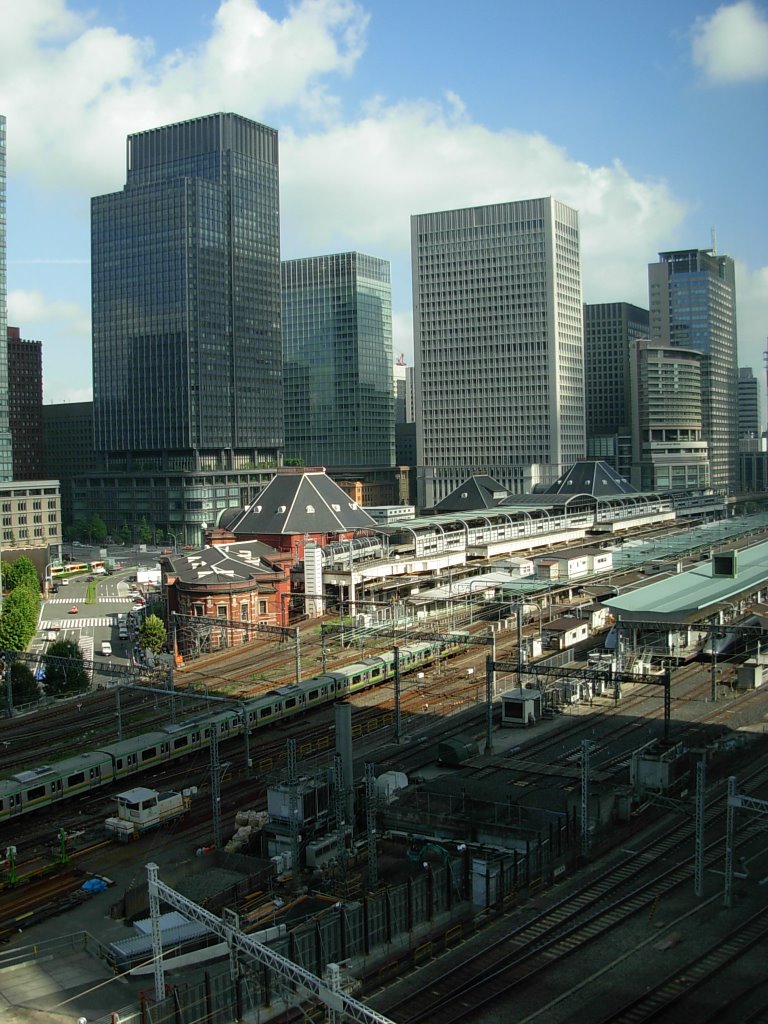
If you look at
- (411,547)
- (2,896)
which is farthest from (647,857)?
(411,547)

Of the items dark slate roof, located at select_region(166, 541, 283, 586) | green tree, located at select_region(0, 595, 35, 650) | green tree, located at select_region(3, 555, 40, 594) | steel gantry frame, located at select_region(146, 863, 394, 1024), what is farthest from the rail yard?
green tree, located at select_region(3, 555, 40, 594)

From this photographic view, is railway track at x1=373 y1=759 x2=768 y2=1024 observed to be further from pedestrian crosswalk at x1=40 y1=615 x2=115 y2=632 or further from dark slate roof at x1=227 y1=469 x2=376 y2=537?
pedestrian crosswalk at x1=40 y1=615 x2=115 y2=632

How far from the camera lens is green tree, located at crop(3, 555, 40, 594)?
3829 inches

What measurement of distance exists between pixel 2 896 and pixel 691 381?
185 metres

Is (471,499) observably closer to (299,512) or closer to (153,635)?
(299,512)

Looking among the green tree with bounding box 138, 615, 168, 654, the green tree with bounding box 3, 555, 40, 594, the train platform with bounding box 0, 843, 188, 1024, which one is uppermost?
the green tree with bounding box 3, 555, 40, 594

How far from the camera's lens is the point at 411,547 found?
283ft

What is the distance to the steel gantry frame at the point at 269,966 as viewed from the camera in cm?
1836

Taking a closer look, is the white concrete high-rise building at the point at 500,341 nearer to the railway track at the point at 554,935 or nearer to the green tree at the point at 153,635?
the green tree at the point at 153,635

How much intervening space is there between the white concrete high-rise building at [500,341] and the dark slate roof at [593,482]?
28.1 metres

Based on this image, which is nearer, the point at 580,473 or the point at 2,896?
the point at 2,896

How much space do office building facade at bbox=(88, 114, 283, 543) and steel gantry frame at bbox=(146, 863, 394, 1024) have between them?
443 ft

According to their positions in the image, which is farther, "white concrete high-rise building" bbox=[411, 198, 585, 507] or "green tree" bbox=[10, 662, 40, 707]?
"white concrete high-rise building" bbox=[411, 198, 585, 507]

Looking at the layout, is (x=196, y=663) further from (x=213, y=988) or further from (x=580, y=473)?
(x=580, y=473)
